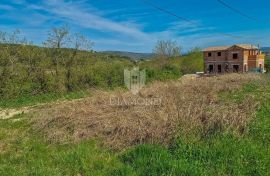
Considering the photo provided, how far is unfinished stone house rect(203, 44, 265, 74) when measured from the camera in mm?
35812

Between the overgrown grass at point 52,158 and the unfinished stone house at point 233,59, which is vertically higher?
the unfinished stone house at point 233,59

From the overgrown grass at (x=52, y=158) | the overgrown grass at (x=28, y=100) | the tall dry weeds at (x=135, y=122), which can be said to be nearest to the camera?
the overgrown grass at (x=52, y=158)

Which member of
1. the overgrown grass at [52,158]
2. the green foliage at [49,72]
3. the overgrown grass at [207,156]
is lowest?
the overgrown grass at [52,158]

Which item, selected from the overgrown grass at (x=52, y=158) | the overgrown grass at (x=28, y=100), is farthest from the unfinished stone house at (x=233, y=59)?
the overgrown grass at (x=52, y=158)

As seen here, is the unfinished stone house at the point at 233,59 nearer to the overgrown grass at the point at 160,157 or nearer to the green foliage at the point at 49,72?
the green foliage at the point at 49,72

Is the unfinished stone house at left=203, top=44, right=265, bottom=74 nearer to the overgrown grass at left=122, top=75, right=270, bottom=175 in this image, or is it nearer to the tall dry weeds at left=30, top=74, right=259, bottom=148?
the tall dry weeds at left=30, top=74, right=259, bottom=148

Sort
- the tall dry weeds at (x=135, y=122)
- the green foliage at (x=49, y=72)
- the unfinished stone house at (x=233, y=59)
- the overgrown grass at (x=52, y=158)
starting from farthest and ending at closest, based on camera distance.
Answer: the unfinished stone house at (x=233, y=59), the green foliage at (x=49, y=72), the tall dry weeds at (x=135, y=122), the overgrown grass at (x=52, y=158)

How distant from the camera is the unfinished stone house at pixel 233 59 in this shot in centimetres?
3581

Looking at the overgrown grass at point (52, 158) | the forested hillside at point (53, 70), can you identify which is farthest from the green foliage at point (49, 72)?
the overgrown grass at point (52, 158)

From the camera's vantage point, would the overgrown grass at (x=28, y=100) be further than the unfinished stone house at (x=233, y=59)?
No

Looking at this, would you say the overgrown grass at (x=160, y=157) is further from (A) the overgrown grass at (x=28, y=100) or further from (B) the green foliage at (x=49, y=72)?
(B) the green foliage at (x=49, y=72)

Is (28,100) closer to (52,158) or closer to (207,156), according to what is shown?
(52,158)

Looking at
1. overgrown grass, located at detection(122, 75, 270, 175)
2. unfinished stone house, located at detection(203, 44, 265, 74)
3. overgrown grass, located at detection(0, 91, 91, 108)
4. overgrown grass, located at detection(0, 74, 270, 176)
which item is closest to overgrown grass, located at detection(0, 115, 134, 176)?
overgrown grass, located at detection(0, 74, 270, 176)

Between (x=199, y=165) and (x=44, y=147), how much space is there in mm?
3022
